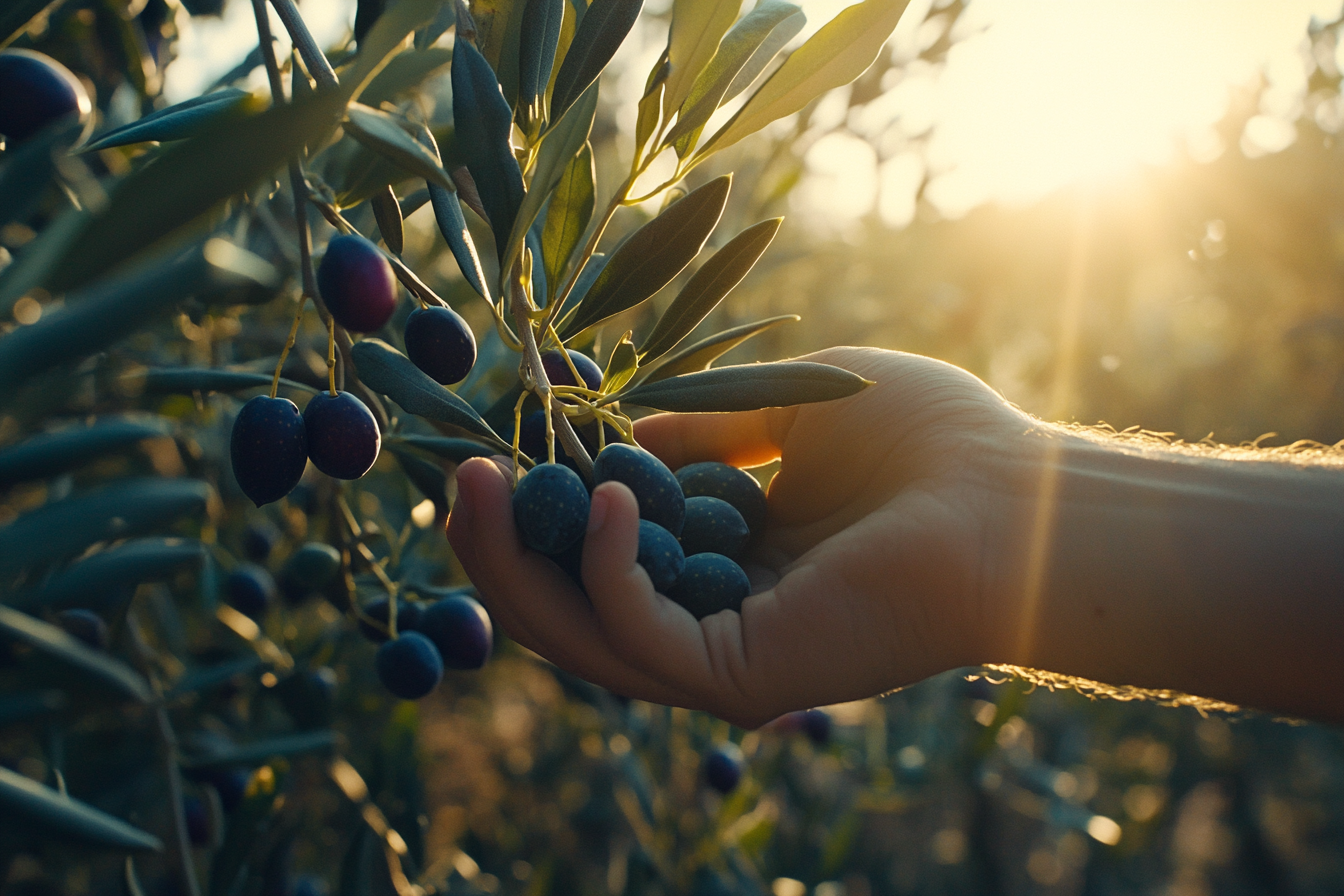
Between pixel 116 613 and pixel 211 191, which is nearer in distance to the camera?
pixel 211 191

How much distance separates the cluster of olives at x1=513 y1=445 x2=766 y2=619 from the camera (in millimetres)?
772

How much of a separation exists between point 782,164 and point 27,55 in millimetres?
2085

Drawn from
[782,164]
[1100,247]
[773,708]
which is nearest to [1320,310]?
[1100,247]

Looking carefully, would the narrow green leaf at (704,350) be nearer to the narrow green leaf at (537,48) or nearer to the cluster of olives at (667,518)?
the cluster of olives at (667,518)

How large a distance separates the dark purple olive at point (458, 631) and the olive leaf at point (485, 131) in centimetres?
60

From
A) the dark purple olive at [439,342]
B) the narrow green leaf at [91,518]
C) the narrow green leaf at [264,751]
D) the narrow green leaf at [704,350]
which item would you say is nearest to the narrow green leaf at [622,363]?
the narrow green leaf at [704,350]

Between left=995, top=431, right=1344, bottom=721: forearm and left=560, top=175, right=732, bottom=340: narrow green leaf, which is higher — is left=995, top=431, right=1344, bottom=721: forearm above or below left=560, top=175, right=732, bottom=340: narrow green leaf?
below

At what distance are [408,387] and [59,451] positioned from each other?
38 cm

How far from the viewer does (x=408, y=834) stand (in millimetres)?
1505

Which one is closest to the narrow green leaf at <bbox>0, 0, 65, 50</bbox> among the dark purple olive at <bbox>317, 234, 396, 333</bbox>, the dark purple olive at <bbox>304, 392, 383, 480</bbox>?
the dark purple olive at <bbox>317, 234, 396, 333</bbox>

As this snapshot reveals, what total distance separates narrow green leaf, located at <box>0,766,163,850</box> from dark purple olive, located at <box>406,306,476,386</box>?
0.47 metres

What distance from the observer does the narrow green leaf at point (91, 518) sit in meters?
0.38

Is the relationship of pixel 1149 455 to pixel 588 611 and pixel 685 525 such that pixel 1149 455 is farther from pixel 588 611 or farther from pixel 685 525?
pixel 588 611

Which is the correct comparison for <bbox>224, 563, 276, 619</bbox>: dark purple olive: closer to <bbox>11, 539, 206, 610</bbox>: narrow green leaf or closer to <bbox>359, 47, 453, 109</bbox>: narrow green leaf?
<bbox>11, 539, 206, 610</bbox>: narrow green leaf
